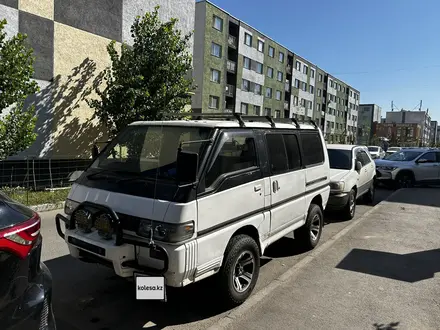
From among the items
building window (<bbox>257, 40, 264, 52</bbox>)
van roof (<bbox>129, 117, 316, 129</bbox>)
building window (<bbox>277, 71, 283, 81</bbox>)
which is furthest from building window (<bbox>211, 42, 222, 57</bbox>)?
van roof (<bbox>129, 117, 316, 129</bbox>)

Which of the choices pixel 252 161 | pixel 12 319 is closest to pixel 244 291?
pixel 252 161

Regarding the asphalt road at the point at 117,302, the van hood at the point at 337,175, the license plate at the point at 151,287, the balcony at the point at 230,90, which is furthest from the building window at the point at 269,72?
the license plate at the point at 151,287

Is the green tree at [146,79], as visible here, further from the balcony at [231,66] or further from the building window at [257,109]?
the building window at [257,109]

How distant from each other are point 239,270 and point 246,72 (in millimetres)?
38594

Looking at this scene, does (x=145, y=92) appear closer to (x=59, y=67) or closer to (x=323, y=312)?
(x=59, y=67)

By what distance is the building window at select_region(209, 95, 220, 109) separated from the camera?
116 ft

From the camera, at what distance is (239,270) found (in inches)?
148

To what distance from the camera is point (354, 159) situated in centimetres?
Result: 888

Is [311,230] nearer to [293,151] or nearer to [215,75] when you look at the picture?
[293,151]

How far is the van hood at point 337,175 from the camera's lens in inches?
307

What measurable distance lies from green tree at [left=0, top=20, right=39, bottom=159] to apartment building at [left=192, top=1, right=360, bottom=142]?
2227 centimetres

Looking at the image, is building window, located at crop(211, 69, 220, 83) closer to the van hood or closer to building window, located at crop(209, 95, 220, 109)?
building window, located at crop(209, 95, 220, 109)

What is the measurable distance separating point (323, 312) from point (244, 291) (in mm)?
851

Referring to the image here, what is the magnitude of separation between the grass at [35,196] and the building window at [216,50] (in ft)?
93.3
